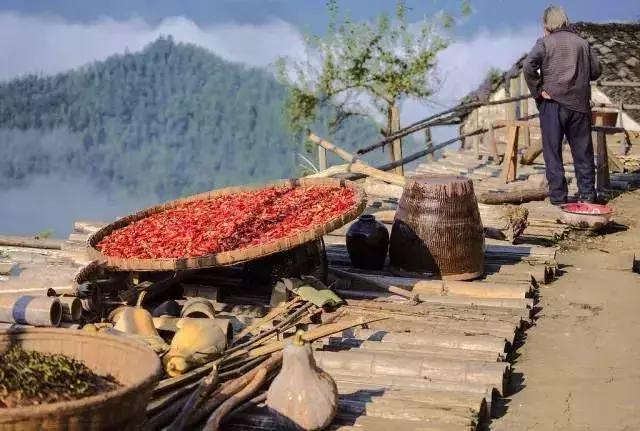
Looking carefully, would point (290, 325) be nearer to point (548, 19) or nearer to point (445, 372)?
point (445, 372)

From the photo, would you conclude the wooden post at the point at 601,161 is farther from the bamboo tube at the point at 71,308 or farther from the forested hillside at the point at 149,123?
the forested hillside at the point at 149,123

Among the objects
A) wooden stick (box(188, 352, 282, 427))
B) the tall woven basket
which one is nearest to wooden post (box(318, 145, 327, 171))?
the tall woven basket

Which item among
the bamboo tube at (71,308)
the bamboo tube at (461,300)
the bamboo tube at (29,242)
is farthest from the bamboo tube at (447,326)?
the bamboo tube at (29,242)

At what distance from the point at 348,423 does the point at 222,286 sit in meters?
2.44

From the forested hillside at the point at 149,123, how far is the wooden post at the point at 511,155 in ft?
85.3

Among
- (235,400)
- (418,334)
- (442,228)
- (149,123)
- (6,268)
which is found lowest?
(235,400)

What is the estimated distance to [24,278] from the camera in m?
5.36

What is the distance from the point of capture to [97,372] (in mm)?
3289

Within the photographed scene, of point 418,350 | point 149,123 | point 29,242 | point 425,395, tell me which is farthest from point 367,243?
point 149,123

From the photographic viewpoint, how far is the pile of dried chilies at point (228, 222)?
554 cm

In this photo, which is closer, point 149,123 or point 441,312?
point 441,312

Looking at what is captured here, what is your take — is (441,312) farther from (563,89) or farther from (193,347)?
(563,89)

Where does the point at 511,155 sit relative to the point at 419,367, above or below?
above

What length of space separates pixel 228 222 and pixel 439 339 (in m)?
1.69
